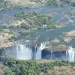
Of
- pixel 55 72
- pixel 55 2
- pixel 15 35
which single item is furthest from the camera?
pixel 55 2

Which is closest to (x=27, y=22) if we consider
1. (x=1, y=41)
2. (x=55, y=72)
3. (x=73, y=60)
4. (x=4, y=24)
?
(x=4, y=24)

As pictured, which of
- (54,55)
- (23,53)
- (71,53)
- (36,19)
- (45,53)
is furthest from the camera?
A: (36,19)

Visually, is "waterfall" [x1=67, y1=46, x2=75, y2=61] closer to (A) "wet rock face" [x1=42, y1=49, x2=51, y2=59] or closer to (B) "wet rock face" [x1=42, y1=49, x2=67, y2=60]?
(B) "wet rock face" [x1=42, y1=49, x2=67, y2=60]

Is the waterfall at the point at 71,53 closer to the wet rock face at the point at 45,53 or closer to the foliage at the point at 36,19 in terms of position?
the wet rock face at the point at 45,53

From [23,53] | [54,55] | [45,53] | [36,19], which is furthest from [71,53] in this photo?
[36,19]

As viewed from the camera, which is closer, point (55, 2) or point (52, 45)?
point (52, 45)

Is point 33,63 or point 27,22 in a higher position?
point 27,22

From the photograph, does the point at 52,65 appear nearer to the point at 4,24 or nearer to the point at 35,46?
the point at 35,46

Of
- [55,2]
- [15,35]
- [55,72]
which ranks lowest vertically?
→ [55,72]

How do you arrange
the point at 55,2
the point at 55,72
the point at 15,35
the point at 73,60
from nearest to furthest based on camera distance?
the point at 55,72 < the point at 73,60 < the point at 15,35 < the point at 55,2

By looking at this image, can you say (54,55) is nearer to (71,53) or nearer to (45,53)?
(45,53)

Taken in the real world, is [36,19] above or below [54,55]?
above
